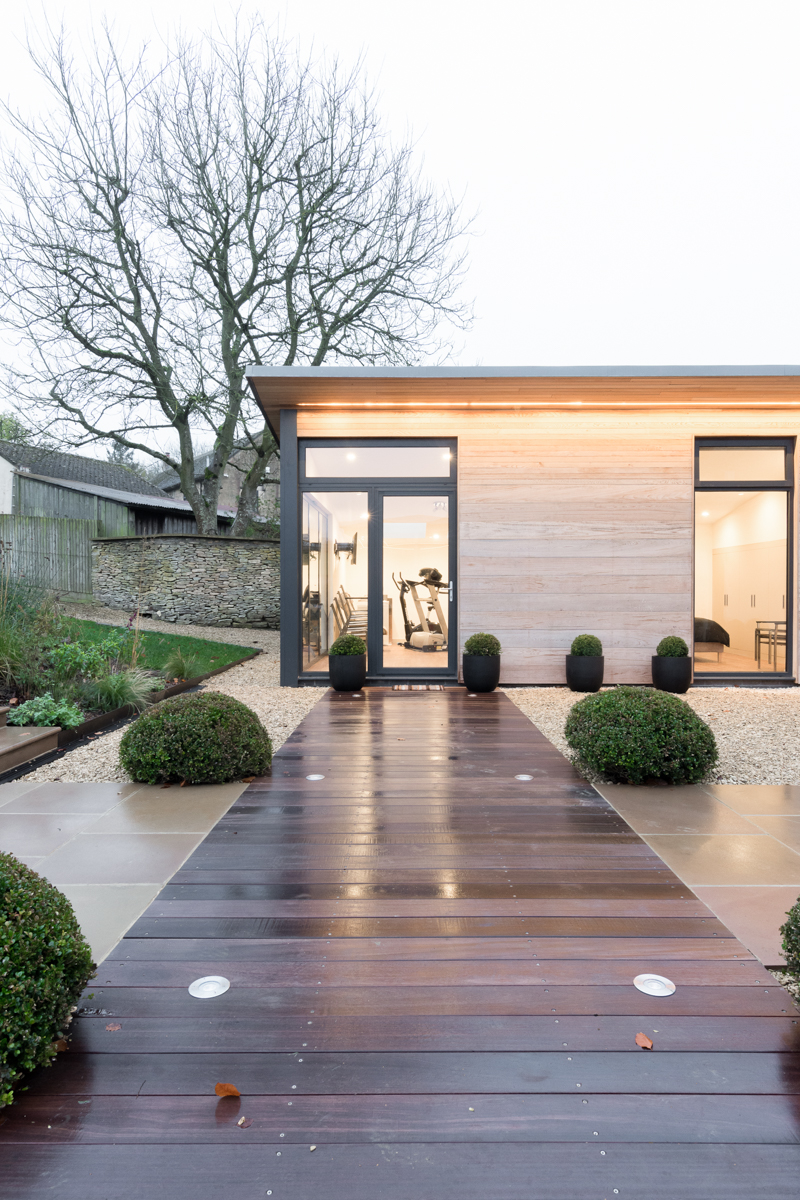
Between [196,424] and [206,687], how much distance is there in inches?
353

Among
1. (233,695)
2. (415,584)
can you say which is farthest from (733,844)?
(415,584)

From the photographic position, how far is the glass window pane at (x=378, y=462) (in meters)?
7.63

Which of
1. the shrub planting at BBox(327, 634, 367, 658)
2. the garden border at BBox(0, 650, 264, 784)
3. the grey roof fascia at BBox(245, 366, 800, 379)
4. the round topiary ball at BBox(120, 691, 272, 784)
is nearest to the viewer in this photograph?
the round topiary ball at BBox(120, 691, 272, 784)

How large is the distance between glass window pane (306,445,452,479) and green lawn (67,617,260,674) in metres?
2.95

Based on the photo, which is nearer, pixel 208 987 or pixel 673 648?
pixel 208 987

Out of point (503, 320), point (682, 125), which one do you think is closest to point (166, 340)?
point (682, 125)

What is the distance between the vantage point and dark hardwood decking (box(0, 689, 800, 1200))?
1232 millimetres

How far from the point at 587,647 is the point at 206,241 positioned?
11404 millimetres

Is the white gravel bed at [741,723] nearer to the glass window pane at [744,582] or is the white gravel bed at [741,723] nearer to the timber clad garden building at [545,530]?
the glass window pane at [744,582]

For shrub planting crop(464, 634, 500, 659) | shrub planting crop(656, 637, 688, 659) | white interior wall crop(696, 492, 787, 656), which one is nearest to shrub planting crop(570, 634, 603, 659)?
shrub planting crop(656, 637, 688, 659)

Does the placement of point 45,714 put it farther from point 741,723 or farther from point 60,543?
point 60,543

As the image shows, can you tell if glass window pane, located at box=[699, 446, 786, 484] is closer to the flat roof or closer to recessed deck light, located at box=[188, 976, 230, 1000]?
the flat roof

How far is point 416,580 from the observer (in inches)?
304

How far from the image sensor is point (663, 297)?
34125mm
